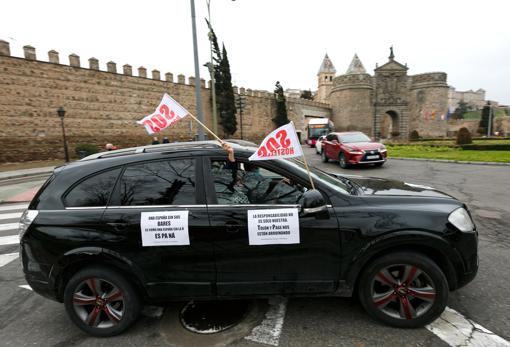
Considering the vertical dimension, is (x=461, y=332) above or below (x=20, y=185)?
below

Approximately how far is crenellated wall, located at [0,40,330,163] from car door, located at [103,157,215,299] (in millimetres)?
19425

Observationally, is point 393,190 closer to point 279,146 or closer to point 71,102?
point 279,146

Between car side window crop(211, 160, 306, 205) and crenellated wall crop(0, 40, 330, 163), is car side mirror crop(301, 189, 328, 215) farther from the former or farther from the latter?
crenellated wall crop(0, 40, 330, 163)

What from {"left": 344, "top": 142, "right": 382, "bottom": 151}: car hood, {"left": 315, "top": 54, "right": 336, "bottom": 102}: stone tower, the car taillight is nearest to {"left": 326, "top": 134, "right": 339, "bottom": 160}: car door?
{"left": 344, "top": 142, "right": 382, "bottom": 151}: car hood

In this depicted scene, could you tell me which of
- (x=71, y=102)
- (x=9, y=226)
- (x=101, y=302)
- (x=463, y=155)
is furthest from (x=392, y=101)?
(x=101, y=302)

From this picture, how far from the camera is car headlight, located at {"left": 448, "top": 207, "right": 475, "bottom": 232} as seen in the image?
264 cm

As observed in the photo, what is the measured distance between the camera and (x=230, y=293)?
275 centimetres

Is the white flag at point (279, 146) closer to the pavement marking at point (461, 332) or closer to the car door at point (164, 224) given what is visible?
the car door at point (164, 224)

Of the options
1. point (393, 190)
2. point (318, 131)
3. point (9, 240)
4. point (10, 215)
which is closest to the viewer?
point (393, 190)

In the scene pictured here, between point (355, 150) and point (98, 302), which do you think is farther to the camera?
point (355, 150)

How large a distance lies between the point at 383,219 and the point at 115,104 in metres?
26.3

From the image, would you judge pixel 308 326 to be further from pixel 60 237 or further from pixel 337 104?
pixel 337 104

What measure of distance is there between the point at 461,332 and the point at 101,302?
338cm

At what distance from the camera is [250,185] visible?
2.94m
